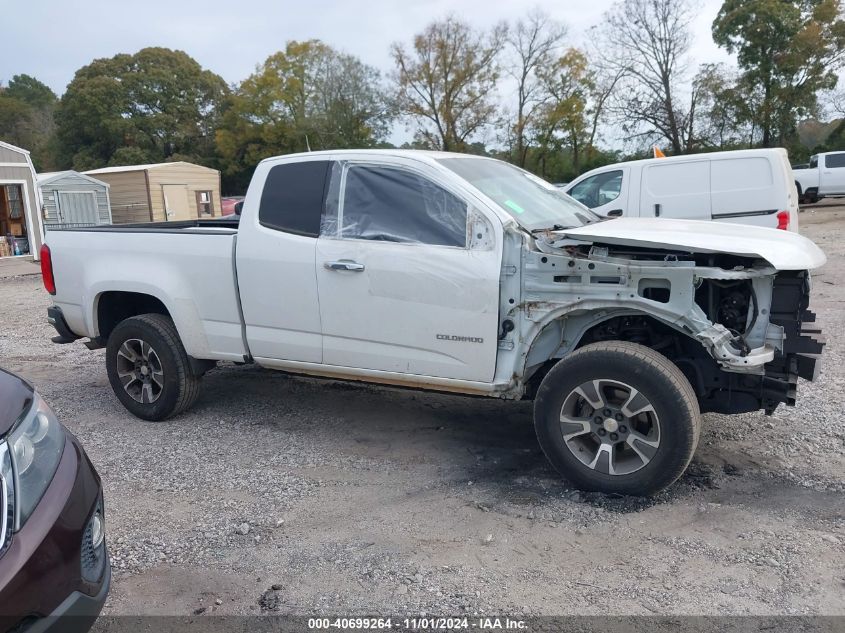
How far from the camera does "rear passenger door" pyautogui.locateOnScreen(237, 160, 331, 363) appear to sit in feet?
15.2

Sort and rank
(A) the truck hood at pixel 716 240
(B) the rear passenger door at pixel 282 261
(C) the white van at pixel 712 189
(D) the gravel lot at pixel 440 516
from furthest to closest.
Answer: (C) the white van at pixel 712 189 → (B) the rear passenger door at pixel 282 261 → (A) the truck hood at pixel 716 240 → (D) the gravel lot at pixel 440 516

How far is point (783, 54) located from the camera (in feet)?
98.9

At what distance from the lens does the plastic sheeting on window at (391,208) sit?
4242mm

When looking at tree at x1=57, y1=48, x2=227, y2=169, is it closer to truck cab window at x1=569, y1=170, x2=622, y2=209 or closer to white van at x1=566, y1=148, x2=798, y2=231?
truck cab window at x1=569, y1=170, x2=622, y2=209

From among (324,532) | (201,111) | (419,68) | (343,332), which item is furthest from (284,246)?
(201,111)

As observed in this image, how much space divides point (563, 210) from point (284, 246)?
1.96 meters

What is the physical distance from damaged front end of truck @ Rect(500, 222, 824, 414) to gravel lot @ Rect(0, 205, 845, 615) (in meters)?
0.65

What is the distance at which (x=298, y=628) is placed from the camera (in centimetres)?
289

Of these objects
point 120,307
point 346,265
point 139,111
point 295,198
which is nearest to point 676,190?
point 295,198

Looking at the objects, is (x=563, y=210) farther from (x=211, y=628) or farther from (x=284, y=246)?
(x=211, y=628)

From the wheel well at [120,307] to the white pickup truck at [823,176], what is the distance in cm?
2319

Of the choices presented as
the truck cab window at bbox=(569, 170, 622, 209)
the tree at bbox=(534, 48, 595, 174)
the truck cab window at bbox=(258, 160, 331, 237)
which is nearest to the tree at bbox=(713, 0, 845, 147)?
the tree at bbox=(534, 48, 595, 174)

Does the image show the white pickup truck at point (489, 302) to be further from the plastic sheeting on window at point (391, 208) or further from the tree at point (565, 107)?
the tree at point (565, 107)

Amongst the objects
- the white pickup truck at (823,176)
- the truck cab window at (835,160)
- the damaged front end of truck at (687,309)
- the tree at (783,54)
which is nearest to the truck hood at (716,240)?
the damaged front end of truck at (687,309)
